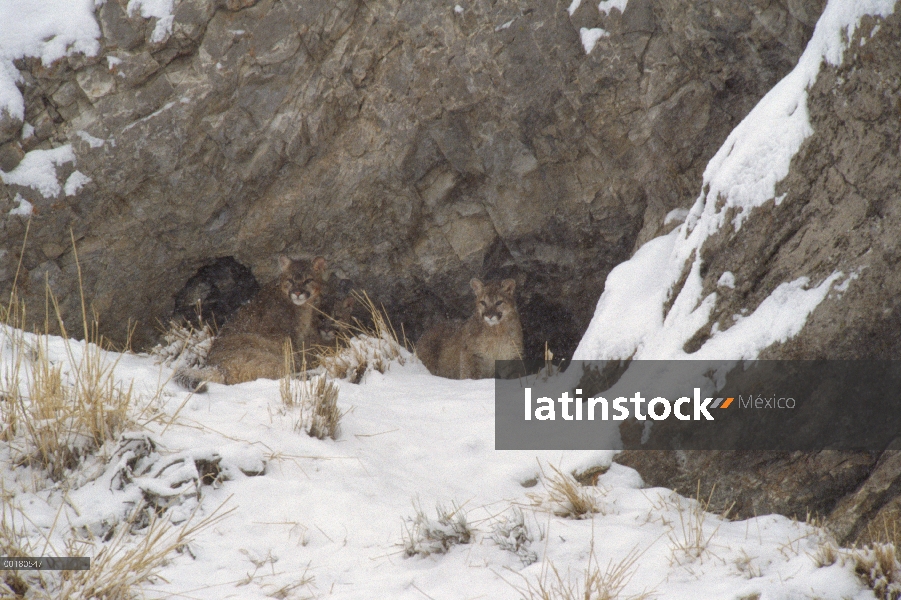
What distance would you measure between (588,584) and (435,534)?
35.8 inches

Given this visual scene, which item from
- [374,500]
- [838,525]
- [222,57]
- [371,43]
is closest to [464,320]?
[371,43]

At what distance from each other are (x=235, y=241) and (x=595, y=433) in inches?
188

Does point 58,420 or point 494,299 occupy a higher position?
point 494,299

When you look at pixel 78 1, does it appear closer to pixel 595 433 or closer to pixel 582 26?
pixel 582 26

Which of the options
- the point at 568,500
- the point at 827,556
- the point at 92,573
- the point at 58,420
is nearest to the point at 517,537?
the point at 568,500

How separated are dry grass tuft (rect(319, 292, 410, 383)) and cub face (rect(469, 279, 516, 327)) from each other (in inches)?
41.3

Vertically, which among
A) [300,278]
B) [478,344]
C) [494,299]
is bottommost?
[478,344]

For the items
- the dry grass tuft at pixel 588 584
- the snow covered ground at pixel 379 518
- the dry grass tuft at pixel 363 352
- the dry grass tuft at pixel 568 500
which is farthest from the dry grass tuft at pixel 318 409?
the dry grass tuft at pixel 588 584

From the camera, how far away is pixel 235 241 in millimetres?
8086

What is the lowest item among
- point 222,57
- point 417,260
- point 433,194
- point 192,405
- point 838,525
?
point 838,525

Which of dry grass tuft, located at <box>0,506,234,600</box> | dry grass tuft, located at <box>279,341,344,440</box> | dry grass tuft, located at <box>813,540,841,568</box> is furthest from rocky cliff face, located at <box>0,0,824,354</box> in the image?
dry grass tuft, located at <box>0,506,234,600</box>

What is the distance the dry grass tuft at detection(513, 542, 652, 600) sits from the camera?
129 inches

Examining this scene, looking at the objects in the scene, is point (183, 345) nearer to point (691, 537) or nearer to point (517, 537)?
point (517, 537)

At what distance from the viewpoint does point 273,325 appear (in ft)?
28.2
